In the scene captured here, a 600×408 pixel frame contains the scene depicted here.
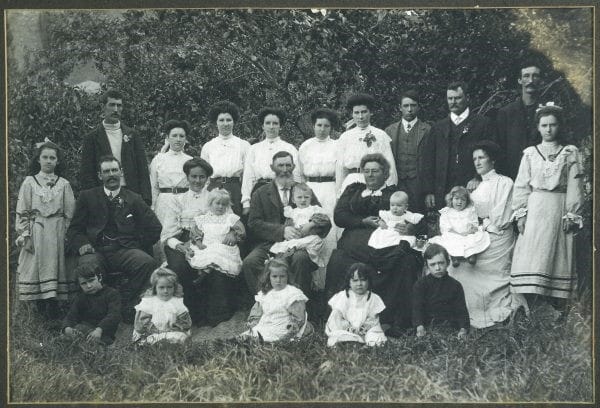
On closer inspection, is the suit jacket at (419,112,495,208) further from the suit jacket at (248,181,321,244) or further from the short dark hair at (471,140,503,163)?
the suit jacket at (248,181,321,244)

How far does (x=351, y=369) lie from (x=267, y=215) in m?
1.44

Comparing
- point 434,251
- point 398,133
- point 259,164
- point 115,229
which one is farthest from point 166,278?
point 398,133

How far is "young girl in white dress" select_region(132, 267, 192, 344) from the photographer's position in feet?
25.5

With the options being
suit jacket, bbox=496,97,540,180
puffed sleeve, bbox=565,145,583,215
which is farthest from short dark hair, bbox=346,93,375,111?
puffed sleeve, bbox=565,145,583,215

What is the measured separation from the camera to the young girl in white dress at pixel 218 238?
308 inches

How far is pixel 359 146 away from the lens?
26.4 ft

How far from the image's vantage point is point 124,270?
312 inches

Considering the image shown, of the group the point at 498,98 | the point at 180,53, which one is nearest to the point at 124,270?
the point at 180,53

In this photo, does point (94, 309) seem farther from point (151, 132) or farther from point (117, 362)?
point (151, 132)

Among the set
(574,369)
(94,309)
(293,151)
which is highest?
(293,151)

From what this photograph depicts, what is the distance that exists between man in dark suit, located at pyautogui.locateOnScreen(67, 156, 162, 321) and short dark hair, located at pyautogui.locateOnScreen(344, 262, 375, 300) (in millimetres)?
1606

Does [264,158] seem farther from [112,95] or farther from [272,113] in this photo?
[112,95]

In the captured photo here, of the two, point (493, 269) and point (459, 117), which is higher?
point (459, 117)

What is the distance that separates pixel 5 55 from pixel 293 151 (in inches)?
103
